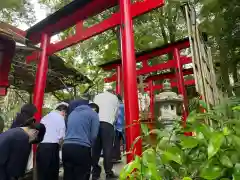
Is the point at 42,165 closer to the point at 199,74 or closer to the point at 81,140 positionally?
the point at 81,140

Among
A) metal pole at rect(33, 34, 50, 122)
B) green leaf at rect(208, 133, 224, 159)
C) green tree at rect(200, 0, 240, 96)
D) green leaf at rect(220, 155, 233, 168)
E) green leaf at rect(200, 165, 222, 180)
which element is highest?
green tree at rect(200, 0, 240, 96)

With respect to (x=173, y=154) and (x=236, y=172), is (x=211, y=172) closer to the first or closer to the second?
(x=236, y=172)

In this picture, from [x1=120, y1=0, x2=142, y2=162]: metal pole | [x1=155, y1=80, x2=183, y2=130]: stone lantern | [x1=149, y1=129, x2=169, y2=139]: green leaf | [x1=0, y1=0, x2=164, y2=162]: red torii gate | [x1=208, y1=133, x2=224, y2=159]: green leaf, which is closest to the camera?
[x1=208, y1=133, x2=224, y2=159]: green leaf

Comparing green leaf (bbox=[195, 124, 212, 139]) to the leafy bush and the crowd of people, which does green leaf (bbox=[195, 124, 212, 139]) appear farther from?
the crowd of people

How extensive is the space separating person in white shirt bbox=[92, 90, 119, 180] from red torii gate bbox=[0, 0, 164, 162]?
2.89 feet

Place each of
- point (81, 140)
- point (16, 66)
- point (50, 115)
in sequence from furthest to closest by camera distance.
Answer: point (16, 66)
point (50, 115)
point (81, 140)

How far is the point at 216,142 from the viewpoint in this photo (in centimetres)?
99

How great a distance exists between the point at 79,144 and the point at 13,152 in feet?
2.91

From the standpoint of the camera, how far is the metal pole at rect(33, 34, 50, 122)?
18.7 ft

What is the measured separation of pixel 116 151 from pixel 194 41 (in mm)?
3190

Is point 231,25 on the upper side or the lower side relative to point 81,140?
upper

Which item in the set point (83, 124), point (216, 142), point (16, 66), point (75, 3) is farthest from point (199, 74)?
point (16, 66)

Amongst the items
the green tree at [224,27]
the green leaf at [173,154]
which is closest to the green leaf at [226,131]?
the green leaf at [173,154]

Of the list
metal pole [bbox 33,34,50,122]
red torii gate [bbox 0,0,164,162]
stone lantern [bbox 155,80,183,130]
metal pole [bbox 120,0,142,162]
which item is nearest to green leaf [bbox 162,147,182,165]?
red torii gate [bbox 0,0,164,162]
